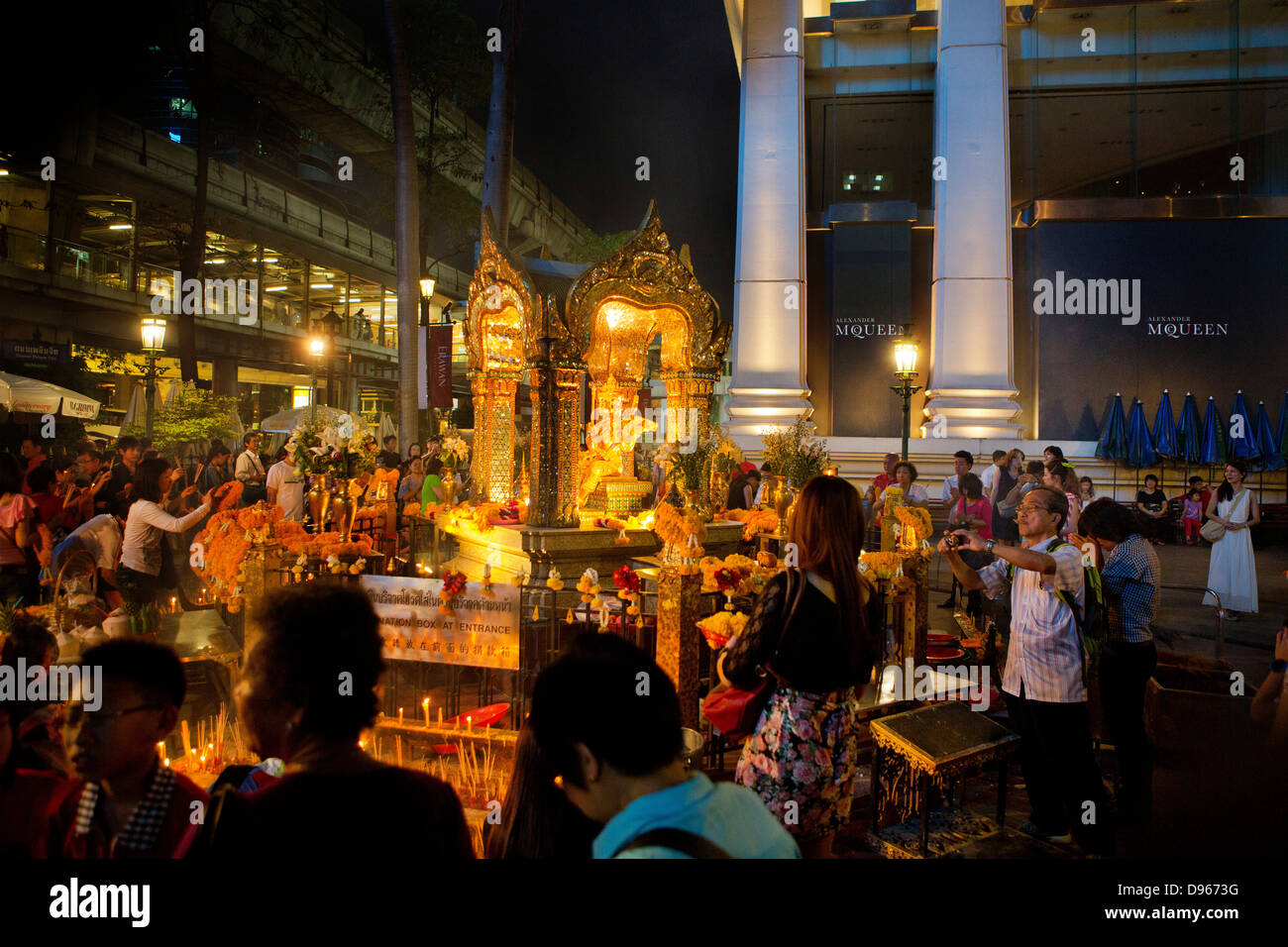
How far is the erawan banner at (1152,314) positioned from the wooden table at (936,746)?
14275 mm

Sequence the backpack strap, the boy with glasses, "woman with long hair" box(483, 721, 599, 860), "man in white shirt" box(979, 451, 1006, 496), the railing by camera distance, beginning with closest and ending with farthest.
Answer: the backpack strap < the boy with glasses < "woman with long hair" box(483, 721, 599, 860) < "man in white shirt" box(979, 451, 1006, 496) < the railing

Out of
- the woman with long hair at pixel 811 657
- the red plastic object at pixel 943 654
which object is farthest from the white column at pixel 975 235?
the woman with long hair at pixel 811 657

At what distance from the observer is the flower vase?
941 cm

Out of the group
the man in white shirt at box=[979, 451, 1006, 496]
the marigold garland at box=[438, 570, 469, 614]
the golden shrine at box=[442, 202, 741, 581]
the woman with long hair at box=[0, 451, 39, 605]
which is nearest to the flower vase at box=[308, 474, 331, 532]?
the golden shrine at box=[442, 202, 741, 581]

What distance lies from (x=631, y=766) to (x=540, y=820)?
0.59 metres

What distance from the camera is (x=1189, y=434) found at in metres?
15.8

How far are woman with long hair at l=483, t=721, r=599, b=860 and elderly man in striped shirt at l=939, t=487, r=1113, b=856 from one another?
108 inches

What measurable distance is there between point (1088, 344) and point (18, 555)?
18.8m

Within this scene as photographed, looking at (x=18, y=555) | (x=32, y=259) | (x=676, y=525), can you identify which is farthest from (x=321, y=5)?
(x=676, y=525)

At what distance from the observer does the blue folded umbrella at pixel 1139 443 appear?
15516 millimetres

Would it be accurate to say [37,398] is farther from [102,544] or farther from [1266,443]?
[1266,443]

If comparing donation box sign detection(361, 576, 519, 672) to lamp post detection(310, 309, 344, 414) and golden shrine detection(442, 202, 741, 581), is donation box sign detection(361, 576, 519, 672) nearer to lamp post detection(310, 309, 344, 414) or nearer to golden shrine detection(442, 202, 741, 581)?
golden shrine detection(442, 202, 741, 581)

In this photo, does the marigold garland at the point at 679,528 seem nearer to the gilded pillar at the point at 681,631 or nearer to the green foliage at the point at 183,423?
the gilded pillar at the point at 681,631
